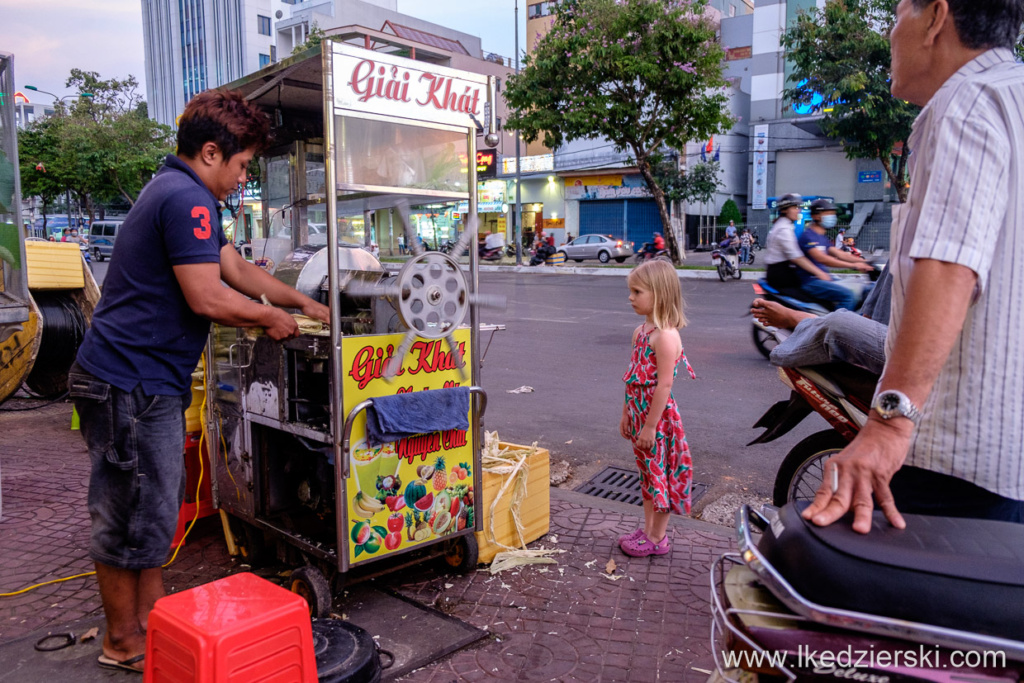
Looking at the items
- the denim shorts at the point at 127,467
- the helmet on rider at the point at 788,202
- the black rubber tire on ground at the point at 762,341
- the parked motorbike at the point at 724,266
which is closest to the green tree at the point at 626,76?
the parked motorbike at the point at 724,266

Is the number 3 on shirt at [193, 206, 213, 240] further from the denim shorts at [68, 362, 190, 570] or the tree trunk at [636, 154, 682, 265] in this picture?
the tree trunk at [636, 154, 682, 265]

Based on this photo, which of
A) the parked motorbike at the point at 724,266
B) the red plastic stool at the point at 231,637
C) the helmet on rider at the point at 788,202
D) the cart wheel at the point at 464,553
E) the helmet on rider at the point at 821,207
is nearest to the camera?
the red plastic stool at the point at 231,637

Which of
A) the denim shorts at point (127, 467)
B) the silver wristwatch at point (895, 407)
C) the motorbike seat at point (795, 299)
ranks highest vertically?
the silver wristwatch at point (895, 407)

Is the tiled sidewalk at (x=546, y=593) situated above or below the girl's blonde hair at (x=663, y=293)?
below

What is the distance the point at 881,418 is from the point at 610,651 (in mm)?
1807

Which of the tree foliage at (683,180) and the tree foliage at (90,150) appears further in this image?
the tree foliage at (90,150)

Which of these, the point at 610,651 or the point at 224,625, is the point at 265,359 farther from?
the point at 610,651

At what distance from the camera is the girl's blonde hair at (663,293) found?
11.4ft

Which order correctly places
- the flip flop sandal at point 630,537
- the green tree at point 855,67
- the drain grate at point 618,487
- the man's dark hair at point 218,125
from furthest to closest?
1. the green tree at point 855,67
2. the drain grate at point 618,487
3. the flip flop sandal at point 630,537
4. the man's dark hair at point 218,125

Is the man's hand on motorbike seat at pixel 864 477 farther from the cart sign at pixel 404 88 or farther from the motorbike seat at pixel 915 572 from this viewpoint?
the cart sign at pixel 404 88

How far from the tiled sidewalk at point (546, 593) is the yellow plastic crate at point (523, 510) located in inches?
4.0

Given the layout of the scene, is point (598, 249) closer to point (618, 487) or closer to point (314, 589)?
point (618, 487)

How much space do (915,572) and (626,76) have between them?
2142cm

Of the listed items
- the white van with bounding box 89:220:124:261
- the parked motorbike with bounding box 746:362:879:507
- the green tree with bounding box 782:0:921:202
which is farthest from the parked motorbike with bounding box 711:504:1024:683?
the white van with bounding box 89:220:124:261
